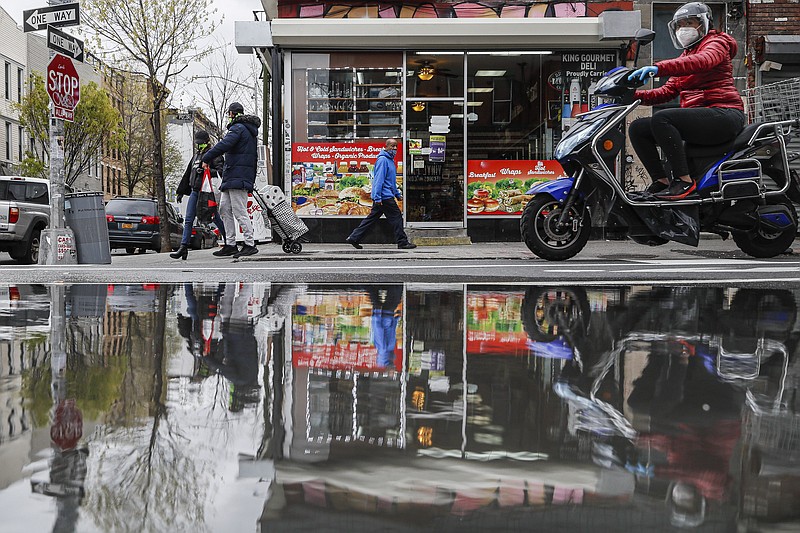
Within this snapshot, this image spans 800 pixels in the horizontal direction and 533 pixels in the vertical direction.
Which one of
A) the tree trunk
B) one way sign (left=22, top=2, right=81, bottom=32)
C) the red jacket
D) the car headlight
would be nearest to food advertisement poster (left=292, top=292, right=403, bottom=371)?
the car headlight

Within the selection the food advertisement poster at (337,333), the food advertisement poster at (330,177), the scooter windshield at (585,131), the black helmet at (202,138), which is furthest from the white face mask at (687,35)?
the food advertisement poster at (330,177)

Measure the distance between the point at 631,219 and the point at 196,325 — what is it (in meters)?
5.71

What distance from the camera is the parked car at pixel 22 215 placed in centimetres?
1712

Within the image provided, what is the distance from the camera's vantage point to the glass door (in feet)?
55.6

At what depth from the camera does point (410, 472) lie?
6.34 ft

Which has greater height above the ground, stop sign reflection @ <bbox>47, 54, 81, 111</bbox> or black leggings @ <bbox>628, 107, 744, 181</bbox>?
stop sign reflection @ <bbox>47, 54, 81, 111</bbox>

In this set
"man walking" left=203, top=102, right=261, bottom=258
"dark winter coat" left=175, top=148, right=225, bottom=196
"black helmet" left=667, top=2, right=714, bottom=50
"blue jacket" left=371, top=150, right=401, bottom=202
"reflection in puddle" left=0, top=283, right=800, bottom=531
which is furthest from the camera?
"blue jacket" left=371, top=150, right=401, bottom=202

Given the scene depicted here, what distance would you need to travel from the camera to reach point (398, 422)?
2383 mm

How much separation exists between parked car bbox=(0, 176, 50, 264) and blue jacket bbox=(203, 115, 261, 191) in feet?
23.7

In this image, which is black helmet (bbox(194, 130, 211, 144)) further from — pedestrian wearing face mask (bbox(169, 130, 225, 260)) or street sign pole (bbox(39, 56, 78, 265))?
street sign pole (bbox(39, 56, 78, 265))

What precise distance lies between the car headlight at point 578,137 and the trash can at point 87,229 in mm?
6239

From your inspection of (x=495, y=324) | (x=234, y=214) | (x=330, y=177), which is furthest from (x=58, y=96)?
(x=495, y=324)

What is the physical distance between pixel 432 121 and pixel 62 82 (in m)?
7.18

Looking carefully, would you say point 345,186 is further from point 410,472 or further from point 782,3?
point 410,472
